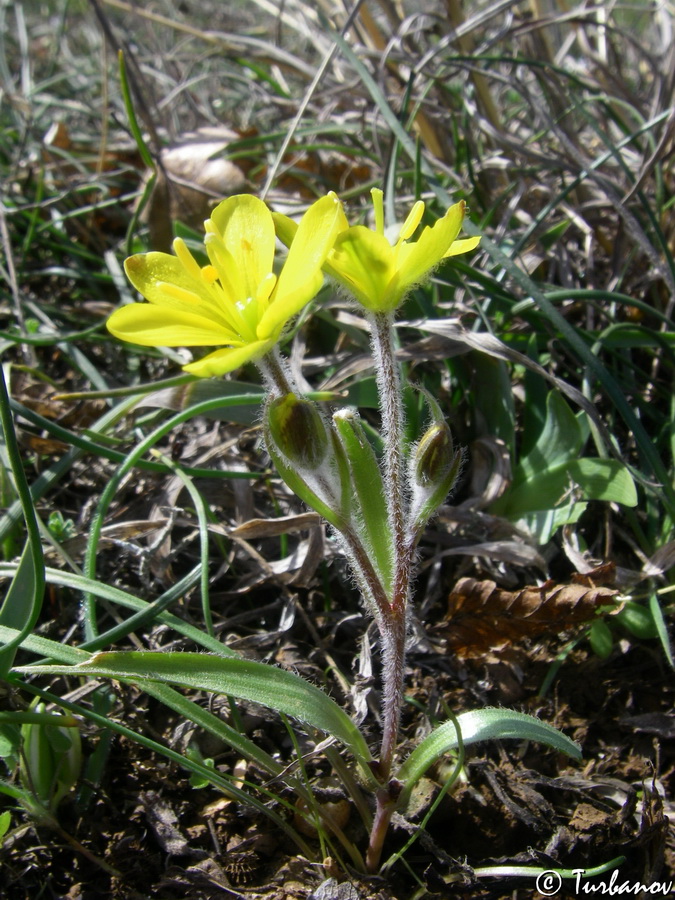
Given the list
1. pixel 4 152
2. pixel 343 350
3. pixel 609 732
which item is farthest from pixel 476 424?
pixel 4 152

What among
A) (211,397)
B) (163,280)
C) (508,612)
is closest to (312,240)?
(163,280)

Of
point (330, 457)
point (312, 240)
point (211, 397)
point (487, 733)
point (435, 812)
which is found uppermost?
point (312, 240)

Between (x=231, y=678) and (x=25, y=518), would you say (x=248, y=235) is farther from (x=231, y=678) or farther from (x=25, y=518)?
(x=231, y=678)

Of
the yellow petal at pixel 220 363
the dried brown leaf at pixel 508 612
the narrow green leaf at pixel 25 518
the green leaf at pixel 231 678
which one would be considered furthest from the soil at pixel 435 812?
the yellow petal at pixel 220 363

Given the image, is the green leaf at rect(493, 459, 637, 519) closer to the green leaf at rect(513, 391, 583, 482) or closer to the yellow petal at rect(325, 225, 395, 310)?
the green leaf at rect(513, 391, 583, 482)

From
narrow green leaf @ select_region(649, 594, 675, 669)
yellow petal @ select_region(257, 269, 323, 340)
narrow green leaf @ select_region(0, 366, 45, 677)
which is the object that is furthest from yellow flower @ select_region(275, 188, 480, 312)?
narrow green leaf @ select_region(649, 594, 675, 669)

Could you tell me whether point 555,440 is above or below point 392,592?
above
